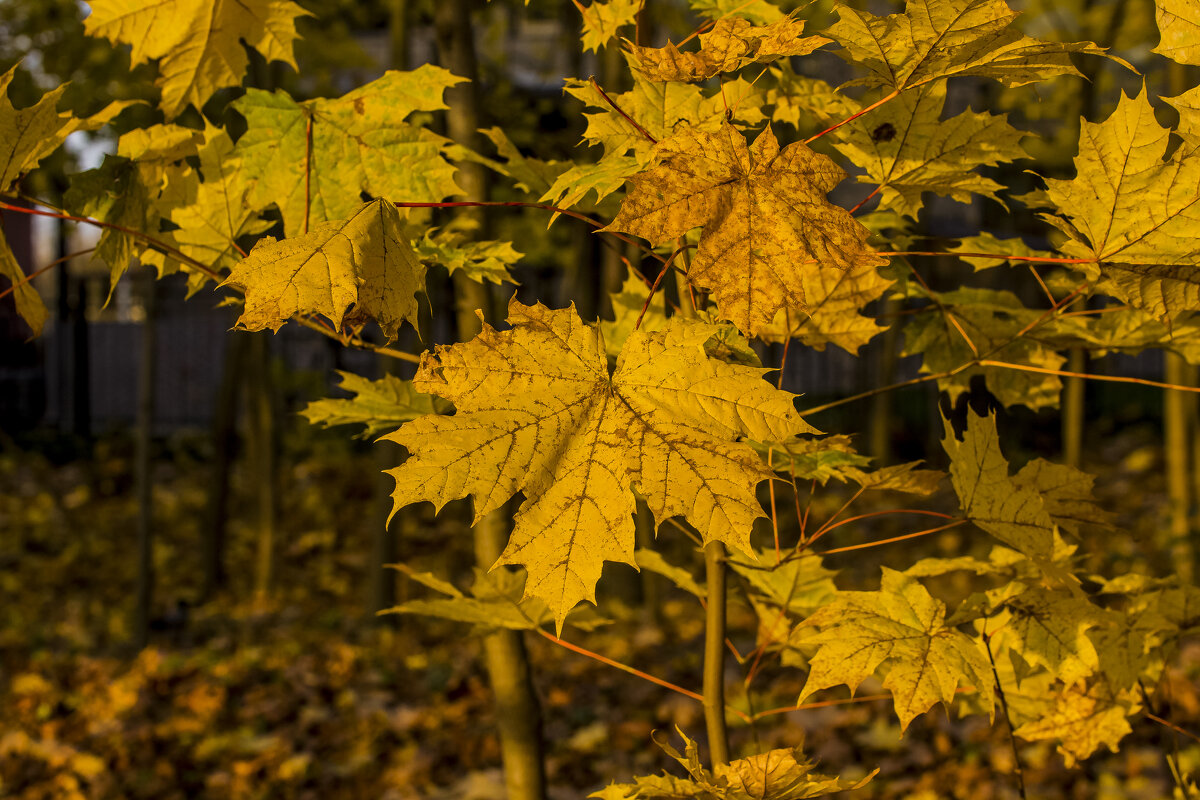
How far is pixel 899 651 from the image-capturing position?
1.12 metres

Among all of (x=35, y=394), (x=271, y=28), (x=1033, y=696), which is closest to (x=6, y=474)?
(x=35, y=394)

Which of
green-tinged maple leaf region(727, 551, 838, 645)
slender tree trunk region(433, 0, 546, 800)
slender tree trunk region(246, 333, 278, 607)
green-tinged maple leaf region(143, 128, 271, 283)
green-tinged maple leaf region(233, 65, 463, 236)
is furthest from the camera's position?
slender tree trunk region(246, 333, 278, 607)

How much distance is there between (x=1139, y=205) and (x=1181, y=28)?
0.20 metres

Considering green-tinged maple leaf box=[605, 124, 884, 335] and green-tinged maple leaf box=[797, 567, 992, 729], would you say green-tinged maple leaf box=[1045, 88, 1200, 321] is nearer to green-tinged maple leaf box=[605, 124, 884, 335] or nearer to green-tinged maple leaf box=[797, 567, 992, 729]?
green-tinged maple leaf box=[605, 124, 884, 335]

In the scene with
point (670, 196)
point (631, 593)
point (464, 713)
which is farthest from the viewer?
point (631, 593)

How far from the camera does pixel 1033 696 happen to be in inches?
62.5

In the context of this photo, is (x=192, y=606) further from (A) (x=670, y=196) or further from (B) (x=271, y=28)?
(A) (x=670, y=196)

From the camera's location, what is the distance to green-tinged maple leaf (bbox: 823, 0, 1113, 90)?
3.00 ft

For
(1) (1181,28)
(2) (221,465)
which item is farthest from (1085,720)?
(2) (221,465)

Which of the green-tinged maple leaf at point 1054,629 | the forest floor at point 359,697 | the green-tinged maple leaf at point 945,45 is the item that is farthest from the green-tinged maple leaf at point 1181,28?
the forest floor at point 359,697

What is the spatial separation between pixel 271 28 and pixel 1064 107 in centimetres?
836

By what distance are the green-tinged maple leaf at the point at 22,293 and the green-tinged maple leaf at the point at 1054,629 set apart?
52.6 inches

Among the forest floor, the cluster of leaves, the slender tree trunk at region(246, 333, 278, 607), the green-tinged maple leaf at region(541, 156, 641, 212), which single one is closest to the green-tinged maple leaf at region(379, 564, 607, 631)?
the cluster of leaves

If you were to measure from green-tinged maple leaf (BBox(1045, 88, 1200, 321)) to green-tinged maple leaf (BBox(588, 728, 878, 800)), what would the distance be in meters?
0.66
